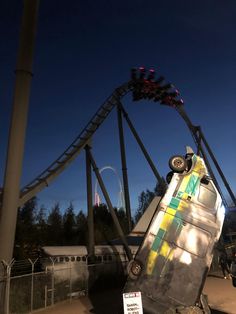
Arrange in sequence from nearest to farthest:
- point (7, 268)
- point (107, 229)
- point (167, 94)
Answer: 1. point (7, 268)
2. point (167, 94)
3. point (107, 229)

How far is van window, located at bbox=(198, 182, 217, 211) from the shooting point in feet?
24.5

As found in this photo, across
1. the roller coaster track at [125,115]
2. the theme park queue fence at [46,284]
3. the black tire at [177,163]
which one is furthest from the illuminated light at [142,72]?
the black tire at [177,163]

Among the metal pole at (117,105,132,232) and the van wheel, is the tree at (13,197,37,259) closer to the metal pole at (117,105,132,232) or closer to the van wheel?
the metal pole at (117,105,132,232)

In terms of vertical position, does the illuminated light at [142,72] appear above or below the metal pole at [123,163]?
above

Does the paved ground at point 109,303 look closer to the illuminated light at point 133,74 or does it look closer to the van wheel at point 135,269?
the van wheel at point 135,269

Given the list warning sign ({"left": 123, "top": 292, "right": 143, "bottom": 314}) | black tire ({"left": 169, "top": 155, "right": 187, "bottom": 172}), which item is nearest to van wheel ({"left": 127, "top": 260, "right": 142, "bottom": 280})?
warning sign ({"left": 123, "top": 292, "right": 143, "bottom": 314})

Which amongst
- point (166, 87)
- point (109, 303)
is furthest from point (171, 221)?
point (166, 87)

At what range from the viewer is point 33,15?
1345cm

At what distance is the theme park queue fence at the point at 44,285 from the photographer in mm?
13070

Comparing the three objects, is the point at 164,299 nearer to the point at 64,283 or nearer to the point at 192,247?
the point at 192,247

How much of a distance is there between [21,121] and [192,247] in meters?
8.93

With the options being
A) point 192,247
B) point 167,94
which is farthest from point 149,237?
point 167,94

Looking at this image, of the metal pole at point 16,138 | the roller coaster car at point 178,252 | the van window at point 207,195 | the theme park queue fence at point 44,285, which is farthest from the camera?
the metal pole at point 16,138

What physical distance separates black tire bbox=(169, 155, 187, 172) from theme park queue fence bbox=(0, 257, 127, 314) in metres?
7.32
